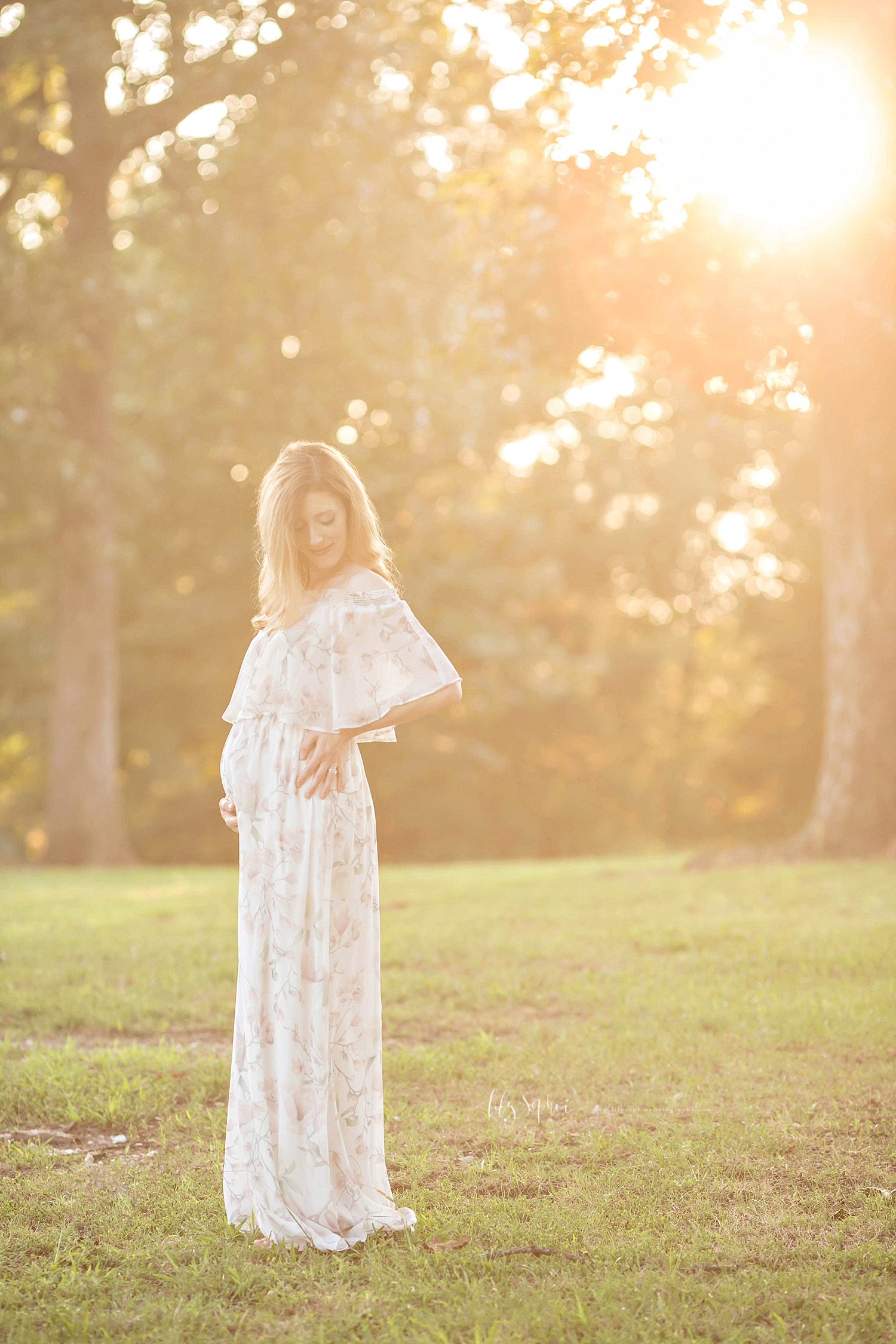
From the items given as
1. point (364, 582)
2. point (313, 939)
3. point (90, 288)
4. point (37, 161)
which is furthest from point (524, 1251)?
point (37, 161)

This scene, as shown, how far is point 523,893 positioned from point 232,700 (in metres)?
8.03

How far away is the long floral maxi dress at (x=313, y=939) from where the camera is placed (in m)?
4.03

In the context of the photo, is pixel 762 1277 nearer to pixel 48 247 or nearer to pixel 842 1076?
pixel 842 1076

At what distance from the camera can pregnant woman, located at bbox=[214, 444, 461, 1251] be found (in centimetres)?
404

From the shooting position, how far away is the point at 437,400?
2006 centimetres

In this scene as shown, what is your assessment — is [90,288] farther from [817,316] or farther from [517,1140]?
[517,1140]

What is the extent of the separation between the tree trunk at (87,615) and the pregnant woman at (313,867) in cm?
1384

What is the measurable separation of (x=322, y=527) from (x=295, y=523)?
9 cm

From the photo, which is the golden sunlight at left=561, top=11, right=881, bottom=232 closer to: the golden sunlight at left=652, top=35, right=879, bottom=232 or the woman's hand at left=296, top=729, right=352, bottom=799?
the golden sunlight at left=652, top=35, right=879, bottom=232

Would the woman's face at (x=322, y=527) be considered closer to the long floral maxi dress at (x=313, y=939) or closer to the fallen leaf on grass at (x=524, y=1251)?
the long floral maxi dress at (x=313, y=939)

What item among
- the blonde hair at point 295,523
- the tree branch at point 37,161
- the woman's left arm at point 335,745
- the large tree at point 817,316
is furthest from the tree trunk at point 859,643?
the tree branch at point 37,161

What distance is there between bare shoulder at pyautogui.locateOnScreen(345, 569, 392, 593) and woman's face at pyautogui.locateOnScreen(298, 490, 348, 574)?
9 centimetres

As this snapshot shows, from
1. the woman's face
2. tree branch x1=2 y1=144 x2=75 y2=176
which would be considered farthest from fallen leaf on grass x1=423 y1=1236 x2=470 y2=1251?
tree branch x1=2 y1=144 x2=75 y2=176

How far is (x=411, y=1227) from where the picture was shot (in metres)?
4.12
